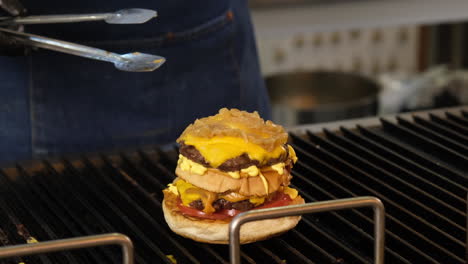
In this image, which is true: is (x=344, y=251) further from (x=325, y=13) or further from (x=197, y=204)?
(x=325, y=13)

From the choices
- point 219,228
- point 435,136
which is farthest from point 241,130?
point 435,136

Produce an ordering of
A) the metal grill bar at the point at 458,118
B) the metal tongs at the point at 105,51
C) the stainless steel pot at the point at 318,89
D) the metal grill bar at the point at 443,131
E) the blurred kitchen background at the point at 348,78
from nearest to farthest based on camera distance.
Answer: the metal tongs at the point at 105,51, the metal grill bar at the point at 443,131, the metal grill bar at the point at 458,118, the blurred kitchen background at the point at 348,78, the stainless steel pot at the point at 318,89

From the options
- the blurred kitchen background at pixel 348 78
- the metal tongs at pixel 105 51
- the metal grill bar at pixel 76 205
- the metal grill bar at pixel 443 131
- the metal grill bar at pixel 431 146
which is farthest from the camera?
the blurred kitchen background at pixel 348 78

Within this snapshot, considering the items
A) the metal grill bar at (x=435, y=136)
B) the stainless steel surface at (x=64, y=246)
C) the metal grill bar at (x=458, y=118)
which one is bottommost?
the metal grill bar at (x=458, y=118)

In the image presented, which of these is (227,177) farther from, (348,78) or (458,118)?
(348,78)

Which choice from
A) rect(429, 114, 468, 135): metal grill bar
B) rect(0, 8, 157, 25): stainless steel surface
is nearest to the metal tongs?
rect(0, 8, 157, 25): stainless steel surface

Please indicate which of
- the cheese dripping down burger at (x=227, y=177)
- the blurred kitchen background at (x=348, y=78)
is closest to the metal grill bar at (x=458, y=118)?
the blurred kitchen background at (x=348, y=78)

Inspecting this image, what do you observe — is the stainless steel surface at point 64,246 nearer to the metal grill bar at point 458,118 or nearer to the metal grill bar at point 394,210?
the metal grill bar at point 394,210
